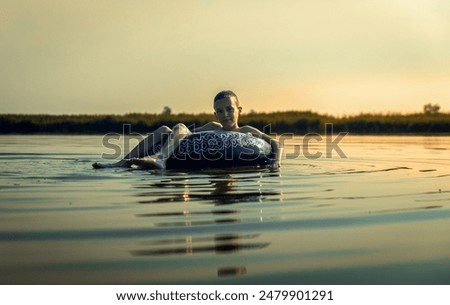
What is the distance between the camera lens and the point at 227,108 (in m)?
10.4

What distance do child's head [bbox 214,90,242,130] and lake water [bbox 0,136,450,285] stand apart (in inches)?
88.5

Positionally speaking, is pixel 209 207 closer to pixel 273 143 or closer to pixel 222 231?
pixel 222 231

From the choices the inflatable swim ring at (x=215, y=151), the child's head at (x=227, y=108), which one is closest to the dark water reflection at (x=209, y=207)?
the inflatable swim ring at (x=215, y=151)

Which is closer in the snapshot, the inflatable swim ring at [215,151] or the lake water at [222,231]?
the lake water at [222,231]

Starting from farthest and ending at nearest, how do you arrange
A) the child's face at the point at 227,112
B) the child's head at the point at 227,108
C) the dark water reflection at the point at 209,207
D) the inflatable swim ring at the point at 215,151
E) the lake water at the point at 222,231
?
the child's face at the point at 227,112 → the child's head at the point at 227,108 → the inflatable swim ring at the point at 215,151 → the dark water reflection at the point at 209,207 → the lake water at the point at 222,231

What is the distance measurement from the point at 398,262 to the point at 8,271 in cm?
174

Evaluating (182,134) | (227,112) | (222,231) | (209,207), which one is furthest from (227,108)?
(222,231)

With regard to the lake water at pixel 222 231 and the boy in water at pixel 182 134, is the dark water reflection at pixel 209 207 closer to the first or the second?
the lake water at pixel 222 231

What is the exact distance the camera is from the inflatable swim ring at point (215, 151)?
32.7ft

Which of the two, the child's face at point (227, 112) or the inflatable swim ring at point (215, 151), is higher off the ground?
the child's face at point (227, 112)

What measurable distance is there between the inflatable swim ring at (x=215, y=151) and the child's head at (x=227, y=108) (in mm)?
316

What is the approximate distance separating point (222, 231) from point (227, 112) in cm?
596

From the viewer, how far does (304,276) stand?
3561mm

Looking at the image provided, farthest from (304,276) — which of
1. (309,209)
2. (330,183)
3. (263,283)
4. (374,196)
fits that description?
(330,183)
